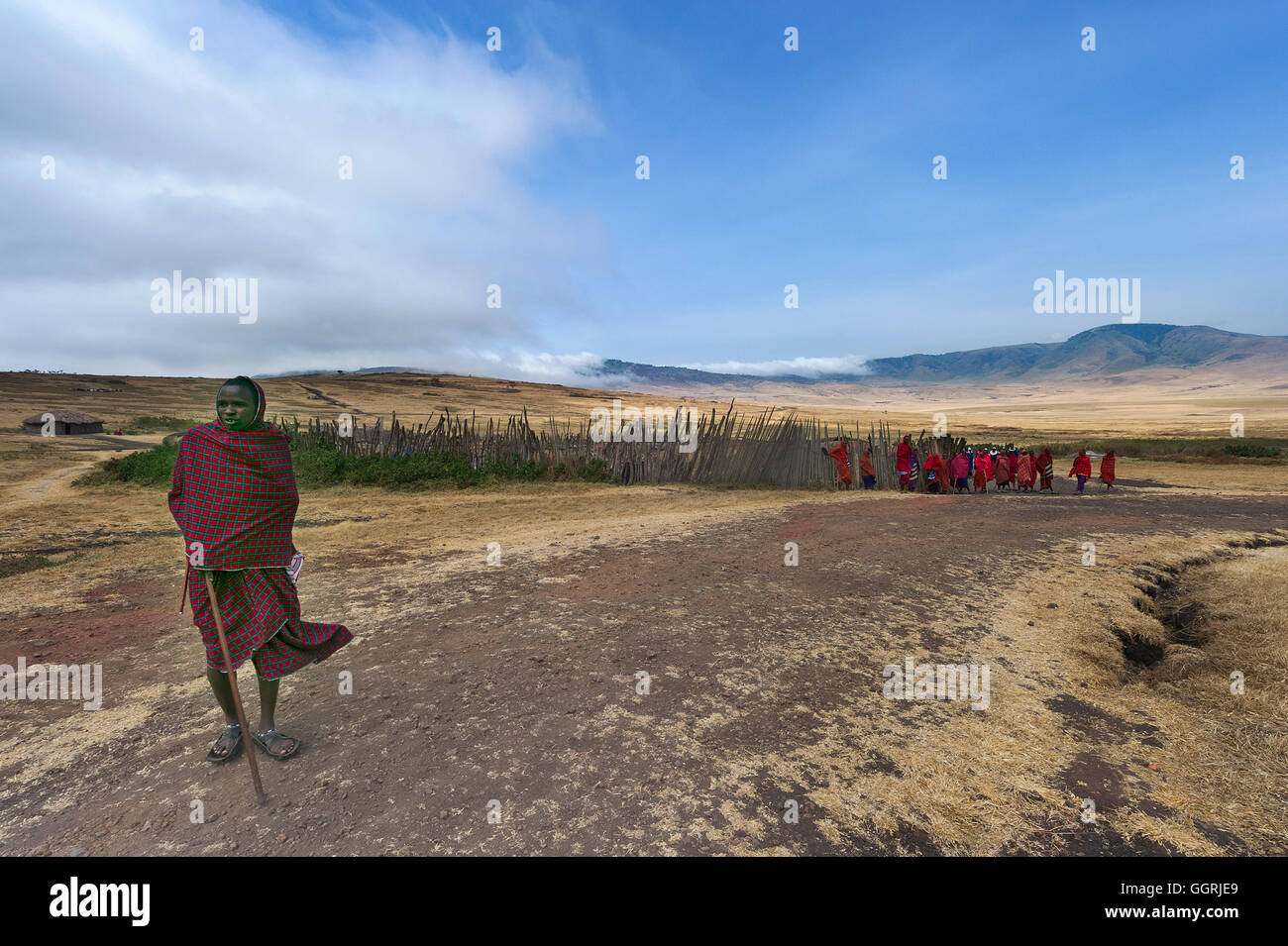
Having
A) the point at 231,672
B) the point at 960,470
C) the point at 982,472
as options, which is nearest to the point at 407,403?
the point at 960,470

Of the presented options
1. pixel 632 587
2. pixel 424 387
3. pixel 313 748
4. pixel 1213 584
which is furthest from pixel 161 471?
pixel 424 387

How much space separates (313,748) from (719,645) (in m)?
2.79

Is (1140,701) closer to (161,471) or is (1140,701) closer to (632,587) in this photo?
(632,587)

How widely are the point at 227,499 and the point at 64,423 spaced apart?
40495mm

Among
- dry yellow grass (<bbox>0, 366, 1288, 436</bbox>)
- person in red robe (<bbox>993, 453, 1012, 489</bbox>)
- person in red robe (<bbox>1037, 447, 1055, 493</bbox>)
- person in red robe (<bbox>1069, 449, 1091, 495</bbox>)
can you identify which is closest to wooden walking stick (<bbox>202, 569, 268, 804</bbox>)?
person in red robe (<bbox>993, 453, 1012, 489</bbox>)

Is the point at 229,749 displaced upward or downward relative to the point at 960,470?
downward

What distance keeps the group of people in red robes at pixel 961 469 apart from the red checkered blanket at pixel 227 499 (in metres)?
13.4

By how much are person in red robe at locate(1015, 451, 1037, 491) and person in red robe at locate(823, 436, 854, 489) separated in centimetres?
445

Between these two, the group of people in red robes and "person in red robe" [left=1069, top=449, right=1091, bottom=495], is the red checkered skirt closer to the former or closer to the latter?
the group of people in red robes

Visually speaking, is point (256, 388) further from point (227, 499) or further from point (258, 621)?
point (258, 621)

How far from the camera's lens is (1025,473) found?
1527 centimetres

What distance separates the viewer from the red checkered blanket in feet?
9.36

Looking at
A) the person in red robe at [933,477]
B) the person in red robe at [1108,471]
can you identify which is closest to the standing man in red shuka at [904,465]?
the person in red robe at [933,477]

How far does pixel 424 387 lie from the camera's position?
90000mm
